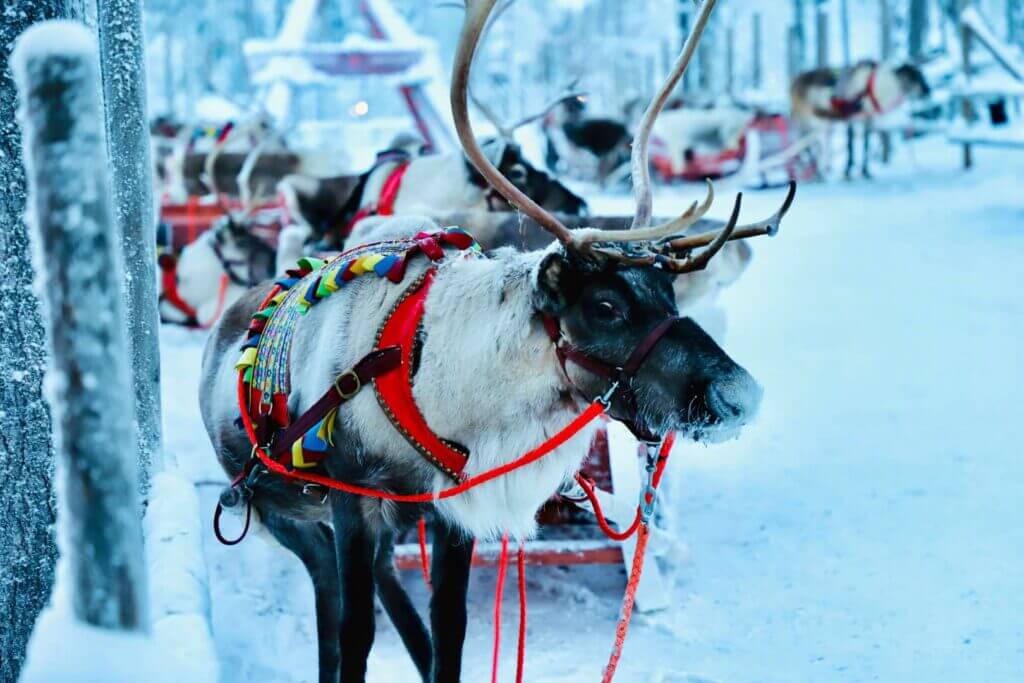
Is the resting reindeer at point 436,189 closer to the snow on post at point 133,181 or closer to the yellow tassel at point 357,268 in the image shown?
the snow on post at point 133,181

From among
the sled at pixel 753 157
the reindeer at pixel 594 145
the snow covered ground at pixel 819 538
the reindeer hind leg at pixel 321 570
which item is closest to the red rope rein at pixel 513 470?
the reindeer hind leg at pixel 321 570

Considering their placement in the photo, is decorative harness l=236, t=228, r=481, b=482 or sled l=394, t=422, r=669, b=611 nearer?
decorative harness l=236, t=228, r=481, b=482

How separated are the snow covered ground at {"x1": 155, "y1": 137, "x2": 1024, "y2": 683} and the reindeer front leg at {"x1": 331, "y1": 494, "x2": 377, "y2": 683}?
90cm

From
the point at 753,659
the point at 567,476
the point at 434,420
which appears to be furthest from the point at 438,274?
the point at 753,659

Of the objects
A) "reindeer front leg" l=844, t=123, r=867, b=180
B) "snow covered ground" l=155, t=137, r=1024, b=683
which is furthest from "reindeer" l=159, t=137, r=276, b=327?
"reindeer front leg" l=844, t=123, r=867, b=180

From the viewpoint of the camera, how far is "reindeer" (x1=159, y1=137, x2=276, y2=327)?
798cm

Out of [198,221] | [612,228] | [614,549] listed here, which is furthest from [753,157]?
[614,549]

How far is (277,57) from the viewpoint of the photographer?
16953 millimetres

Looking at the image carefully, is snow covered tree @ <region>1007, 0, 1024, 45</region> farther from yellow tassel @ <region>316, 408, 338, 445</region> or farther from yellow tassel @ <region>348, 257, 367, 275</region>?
yellow tassel @ <region>316, 408, 338, 445</region>

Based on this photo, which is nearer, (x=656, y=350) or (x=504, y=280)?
(x=656, y=350)

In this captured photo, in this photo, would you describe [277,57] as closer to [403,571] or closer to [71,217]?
[403,571]

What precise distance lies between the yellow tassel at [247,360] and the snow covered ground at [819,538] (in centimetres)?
99

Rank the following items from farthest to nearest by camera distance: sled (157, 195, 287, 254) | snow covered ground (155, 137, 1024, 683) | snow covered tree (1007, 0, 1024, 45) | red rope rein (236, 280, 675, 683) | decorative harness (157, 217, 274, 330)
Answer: snow covered tree (1007, 0, 1024, 45) < sled (157, 195, 287, 254) < decorative harness (157, 217, 274, 330) < snow covered ground (155, 137, 1024, 683) < red rope rein (236, 280, 675, 683)

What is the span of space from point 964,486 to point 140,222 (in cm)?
383
